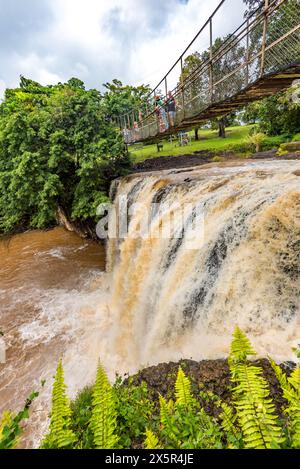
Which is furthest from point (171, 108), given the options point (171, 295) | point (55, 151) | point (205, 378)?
point (205, 378)

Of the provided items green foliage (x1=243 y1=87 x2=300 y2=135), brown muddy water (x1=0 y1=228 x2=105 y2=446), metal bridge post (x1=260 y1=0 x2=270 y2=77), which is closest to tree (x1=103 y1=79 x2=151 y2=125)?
green foliage (x1=243 y1=87 x2=300 y2=135)

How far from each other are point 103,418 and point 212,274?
297 centimetres

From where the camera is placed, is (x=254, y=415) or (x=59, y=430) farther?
(x=59, y=430)

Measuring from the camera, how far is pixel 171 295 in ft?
16.9

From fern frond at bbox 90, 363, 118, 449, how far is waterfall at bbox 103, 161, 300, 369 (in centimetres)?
180

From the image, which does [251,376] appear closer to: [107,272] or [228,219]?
[228,219]

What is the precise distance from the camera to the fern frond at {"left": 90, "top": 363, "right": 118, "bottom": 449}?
2.01 m

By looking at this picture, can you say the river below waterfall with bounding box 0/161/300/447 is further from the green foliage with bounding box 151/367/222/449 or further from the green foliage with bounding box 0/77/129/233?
the green foliage with bounding box 0/77/129/233

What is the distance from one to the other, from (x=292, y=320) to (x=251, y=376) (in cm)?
141

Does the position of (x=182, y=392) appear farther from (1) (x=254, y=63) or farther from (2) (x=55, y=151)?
(2) (x=55, y=151)

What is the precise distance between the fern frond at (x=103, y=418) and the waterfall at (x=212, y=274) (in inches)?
71.0

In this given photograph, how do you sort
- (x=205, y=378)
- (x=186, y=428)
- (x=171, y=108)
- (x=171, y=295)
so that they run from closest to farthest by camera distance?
(x=186, y=428), (x=205, y=378), (x=171, y=295), (x=171, y=108)

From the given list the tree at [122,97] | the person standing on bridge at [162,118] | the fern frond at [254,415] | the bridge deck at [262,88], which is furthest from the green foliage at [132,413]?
the tree at [122,97]
